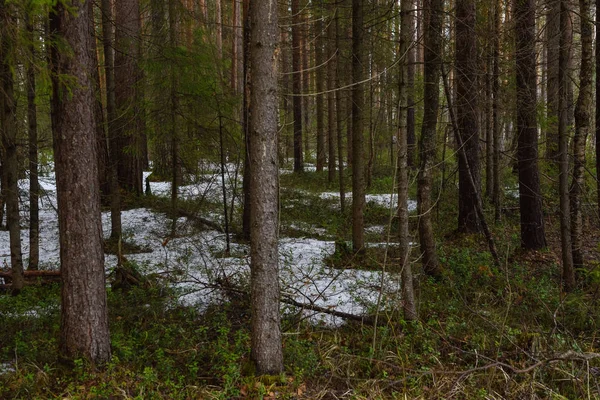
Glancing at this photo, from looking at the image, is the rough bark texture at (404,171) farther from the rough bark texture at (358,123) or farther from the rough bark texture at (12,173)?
the rough bark texture at (12,173)

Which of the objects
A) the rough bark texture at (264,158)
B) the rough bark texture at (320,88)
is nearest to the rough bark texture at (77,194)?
the rough bark texture at (264,158)

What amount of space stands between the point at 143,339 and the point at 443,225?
8589 millimetres

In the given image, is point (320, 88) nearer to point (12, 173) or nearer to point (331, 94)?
point (331, 94)

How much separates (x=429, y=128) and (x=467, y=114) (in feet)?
8.64

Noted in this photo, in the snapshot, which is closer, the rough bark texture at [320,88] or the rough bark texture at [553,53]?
the rough bark texture at [553,53]

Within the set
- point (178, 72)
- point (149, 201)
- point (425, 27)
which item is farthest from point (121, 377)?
point (149, 201)

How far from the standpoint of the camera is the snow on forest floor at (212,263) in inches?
270

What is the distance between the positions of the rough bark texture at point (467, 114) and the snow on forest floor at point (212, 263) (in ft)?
8.53

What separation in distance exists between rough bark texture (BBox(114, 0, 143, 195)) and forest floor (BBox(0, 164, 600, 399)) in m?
2.96

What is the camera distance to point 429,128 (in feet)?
24.6

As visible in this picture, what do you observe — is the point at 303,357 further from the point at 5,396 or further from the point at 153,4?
the point at 153,4

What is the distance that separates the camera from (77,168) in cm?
443

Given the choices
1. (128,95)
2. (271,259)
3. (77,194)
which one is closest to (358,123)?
(271,259)

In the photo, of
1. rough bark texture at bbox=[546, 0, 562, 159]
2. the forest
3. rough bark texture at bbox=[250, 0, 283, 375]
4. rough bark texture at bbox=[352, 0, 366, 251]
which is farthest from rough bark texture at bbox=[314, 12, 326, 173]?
rough bark texture at bbox=[250, 0, 283, 375]
